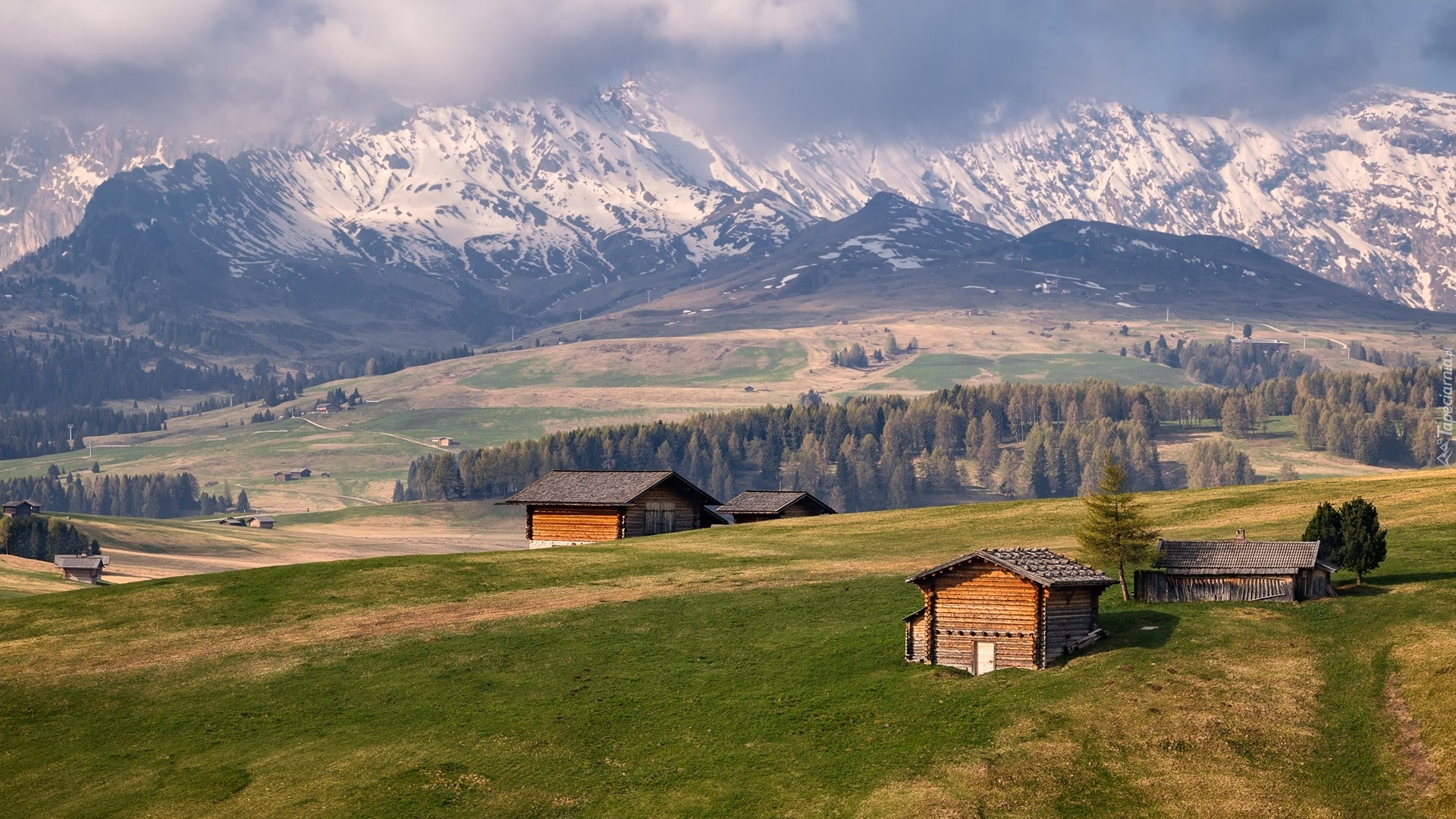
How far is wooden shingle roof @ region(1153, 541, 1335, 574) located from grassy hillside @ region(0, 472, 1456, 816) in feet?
6.09

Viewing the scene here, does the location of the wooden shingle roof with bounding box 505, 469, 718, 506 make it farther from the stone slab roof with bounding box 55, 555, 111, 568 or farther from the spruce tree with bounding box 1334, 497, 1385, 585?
the spruce tree with bounding box 1334, 497, 1385, 585

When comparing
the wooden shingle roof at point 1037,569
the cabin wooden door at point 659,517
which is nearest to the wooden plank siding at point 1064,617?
the wooden shingle roof at point 1037,569

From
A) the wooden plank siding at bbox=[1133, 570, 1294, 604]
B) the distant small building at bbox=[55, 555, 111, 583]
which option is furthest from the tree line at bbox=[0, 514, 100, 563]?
the wooden plank siding at bbox=[1133, 570, 1294, 604]

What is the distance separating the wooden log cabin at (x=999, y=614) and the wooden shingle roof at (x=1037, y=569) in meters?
0.05

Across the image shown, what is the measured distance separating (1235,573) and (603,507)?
5436cm

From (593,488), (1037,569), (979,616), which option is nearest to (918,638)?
(979,616)

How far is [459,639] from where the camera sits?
7144 centimetres

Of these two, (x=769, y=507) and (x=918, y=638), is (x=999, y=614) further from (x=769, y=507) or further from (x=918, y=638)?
(x=769, y=507)

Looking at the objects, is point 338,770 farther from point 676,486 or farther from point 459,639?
point 676,486

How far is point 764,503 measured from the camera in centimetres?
12181

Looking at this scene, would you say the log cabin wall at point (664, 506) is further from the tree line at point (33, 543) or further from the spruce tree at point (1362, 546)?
the tree line at point (33, 543)

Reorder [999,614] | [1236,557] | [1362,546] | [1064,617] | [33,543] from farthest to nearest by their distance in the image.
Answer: [33,543], [1362,546], [1236,557], [999,614], [1064,617]

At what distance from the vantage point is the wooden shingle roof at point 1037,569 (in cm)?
6241

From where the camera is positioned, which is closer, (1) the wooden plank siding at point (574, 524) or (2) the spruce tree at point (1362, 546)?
(2) the spruce tree at point (1362, 546)
